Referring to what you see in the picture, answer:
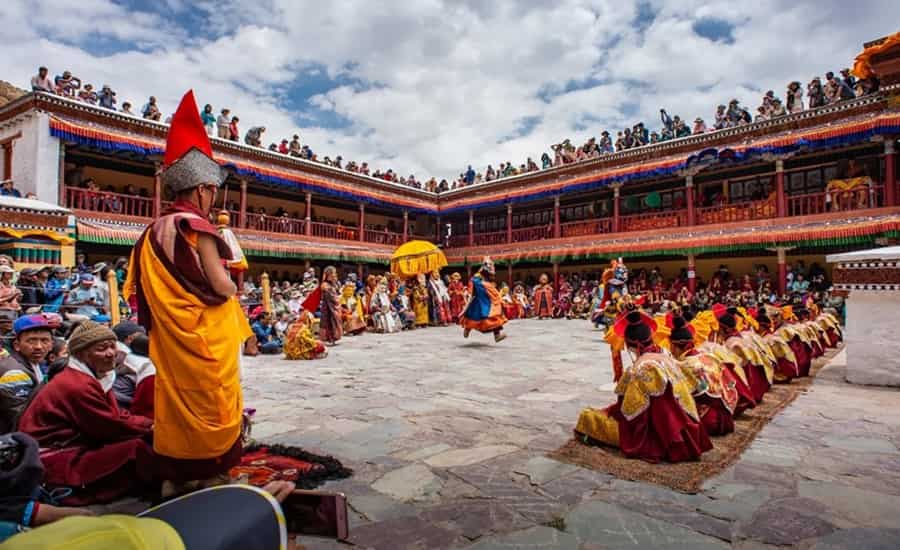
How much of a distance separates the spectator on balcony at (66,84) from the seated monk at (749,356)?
1696cm

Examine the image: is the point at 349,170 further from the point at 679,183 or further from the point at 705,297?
the point at 705,297

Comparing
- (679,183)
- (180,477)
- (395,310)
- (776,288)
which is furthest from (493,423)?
(679,183)

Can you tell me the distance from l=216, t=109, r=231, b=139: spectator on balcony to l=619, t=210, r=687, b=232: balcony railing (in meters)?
15.0

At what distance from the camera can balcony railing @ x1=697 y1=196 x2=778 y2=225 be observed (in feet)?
54.1

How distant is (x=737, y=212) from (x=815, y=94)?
13.3 feet

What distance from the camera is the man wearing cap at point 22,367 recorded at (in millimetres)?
2959

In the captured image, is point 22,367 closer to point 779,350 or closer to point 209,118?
point 779,350

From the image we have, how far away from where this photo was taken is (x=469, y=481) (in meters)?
3.10

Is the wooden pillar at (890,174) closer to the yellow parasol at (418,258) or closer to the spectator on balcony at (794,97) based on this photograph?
the spectator on balcony at (794,97)

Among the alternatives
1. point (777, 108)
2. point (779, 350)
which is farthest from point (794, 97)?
point (779, 350)

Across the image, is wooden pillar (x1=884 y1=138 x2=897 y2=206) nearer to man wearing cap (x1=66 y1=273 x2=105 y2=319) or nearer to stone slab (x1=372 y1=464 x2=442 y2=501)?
stone slab (x1=372 y1=464 x2=442 y2=501)

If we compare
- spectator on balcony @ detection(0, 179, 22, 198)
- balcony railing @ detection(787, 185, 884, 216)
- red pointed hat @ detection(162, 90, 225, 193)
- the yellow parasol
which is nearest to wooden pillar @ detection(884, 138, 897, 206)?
balcony railing @ detection(787, 185, 884, 216)

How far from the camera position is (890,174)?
13977 millimetres

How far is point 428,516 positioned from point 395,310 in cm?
1317
